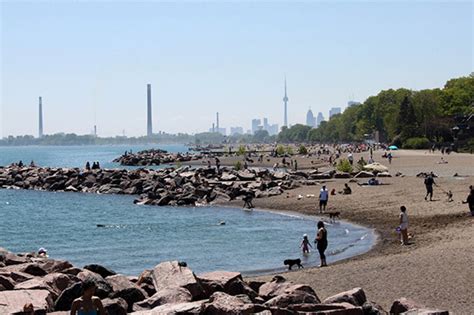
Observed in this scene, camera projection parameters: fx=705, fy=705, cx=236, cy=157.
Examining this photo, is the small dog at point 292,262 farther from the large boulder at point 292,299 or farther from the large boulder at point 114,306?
the large boulder at point 114,306

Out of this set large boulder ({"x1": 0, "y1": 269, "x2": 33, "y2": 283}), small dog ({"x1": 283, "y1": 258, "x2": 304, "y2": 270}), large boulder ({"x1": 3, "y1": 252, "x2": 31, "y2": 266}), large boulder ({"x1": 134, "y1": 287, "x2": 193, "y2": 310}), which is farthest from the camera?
small dog ({"x1": 283, "y1": 258, "x2": 304, "y2": 270})

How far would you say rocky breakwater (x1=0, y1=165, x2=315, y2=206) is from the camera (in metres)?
A: 49.8

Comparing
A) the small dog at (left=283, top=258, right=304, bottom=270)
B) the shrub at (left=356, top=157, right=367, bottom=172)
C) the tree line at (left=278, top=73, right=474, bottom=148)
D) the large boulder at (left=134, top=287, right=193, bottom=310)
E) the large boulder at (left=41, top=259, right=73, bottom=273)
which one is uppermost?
the tree line at (left=278, top=73, right=474, bottom=148)

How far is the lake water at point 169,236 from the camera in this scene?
26.5 metres

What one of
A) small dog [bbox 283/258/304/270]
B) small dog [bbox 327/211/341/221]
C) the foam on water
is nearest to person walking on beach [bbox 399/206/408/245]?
the foam on water

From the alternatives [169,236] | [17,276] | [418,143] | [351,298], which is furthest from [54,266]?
[418,143]

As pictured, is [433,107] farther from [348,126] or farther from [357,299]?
[357,299]

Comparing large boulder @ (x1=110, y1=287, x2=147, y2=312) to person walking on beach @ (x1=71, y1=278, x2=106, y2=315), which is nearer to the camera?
person walking on beach @ (x1=71, y1=278, x2=106, y2=315)

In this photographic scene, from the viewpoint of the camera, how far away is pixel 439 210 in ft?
108

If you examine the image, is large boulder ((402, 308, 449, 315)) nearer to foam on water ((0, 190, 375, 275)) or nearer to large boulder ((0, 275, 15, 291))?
large boulder ((0, 275, 15, 291))

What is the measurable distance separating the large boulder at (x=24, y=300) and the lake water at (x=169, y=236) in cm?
1072

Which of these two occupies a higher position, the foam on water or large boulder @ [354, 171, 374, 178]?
large boulder @ [354, 171, 374, 178]

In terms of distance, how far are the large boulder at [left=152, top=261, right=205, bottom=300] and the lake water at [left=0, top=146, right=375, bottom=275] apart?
801cm

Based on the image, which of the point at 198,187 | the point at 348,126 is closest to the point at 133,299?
the point at 198,187
